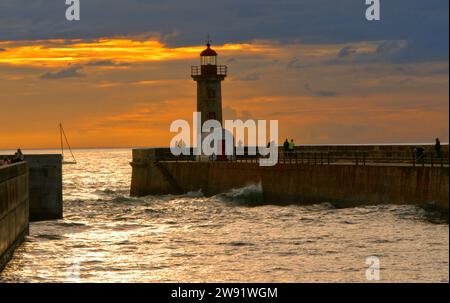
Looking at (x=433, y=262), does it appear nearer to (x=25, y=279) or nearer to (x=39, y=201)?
(x=25, y=279)

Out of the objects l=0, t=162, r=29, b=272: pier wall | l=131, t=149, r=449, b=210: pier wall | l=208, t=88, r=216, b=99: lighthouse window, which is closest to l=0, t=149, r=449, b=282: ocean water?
l=0, t=162, r=29, b=272: pier wall

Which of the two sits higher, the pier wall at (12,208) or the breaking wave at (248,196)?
the pier wall at (12,208)

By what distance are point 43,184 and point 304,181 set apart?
Answer: 1509 centimetres

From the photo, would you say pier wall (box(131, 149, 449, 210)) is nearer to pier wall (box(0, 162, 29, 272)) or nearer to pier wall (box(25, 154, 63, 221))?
pier wall (box(25, 154, 63, 221))

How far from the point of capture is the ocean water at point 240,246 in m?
26.0

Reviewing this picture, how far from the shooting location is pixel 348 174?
45.4 m

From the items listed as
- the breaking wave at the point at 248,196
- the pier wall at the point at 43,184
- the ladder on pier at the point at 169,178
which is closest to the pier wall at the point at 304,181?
the ladder on pier at the point at 169,178

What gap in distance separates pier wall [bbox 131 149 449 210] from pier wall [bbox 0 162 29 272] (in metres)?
15.5

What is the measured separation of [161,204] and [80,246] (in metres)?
22.7

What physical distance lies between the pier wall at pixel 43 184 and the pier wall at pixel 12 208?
12.2ft

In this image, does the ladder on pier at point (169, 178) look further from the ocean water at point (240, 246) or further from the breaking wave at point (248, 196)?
the ocean water at point (240, 246)

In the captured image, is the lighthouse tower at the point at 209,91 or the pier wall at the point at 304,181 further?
the lighthouse tower at the point at 209,91

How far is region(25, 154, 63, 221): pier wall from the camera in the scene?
3978 centimetres

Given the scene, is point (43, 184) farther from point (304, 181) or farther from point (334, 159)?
point (334, 159)
